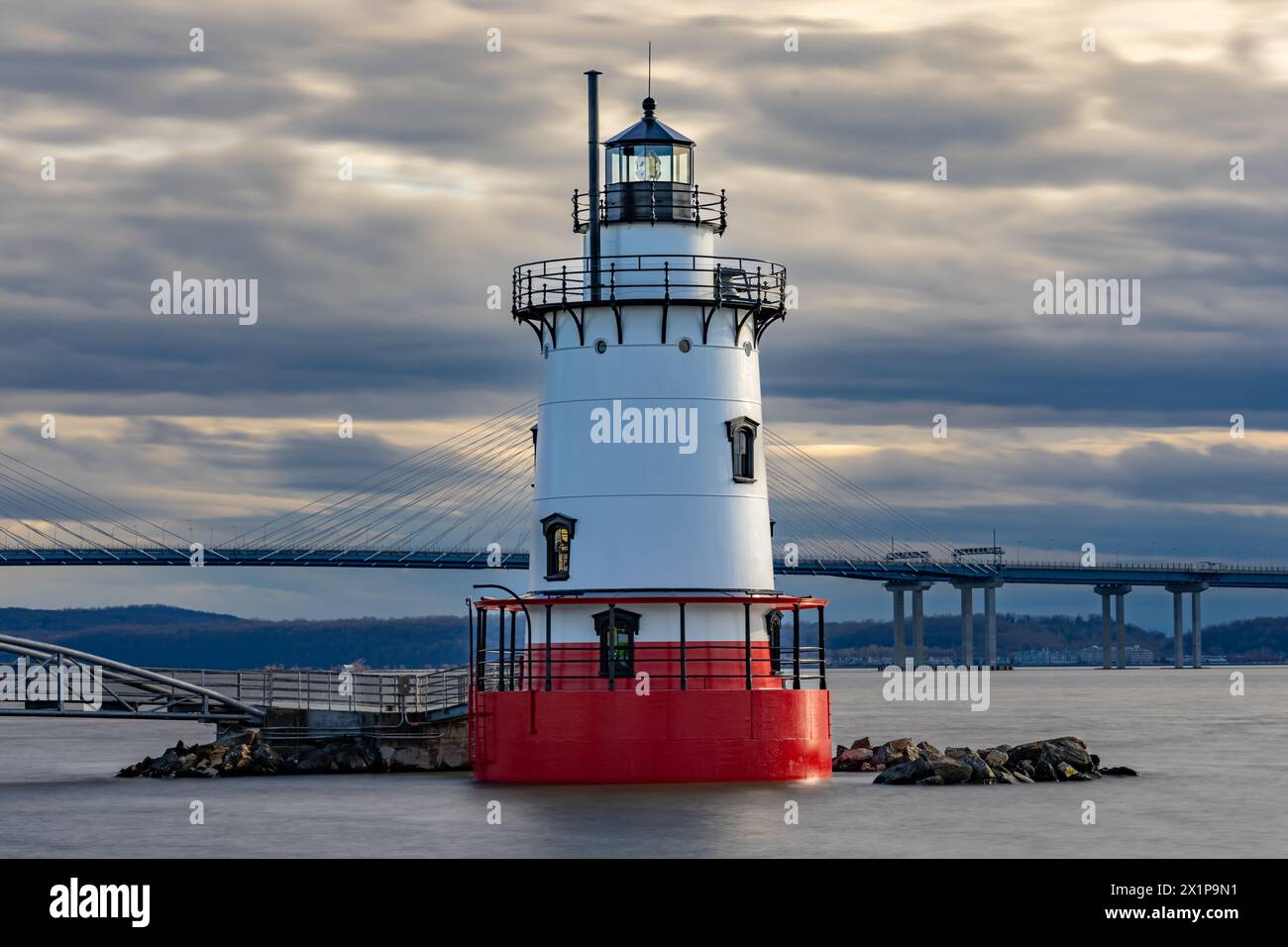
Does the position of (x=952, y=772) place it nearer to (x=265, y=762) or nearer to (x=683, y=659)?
(x=683, y=659)

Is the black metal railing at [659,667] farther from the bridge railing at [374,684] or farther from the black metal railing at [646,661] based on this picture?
the bridge railing at [374,684]

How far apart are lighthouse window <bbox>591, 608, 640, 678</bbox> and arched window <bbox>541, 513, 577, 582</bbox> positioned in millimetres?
1355

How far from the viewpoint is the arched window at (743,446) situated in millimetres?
36625

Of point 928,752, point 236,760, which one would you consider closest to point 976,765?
point 928,752

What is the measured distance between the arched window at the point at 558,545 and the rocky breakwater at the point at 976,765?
7.56m

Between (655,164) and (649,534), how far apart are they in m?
7.03

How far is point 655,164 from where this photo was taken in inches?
1485

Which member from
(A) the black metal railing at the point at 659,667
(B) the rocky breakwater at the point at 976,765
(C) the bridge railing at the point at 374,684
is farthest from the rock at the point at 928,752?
(C) the bridge railing at the point at 374,684

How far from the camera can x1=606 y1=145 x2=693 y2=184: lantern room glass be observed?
37.7m
